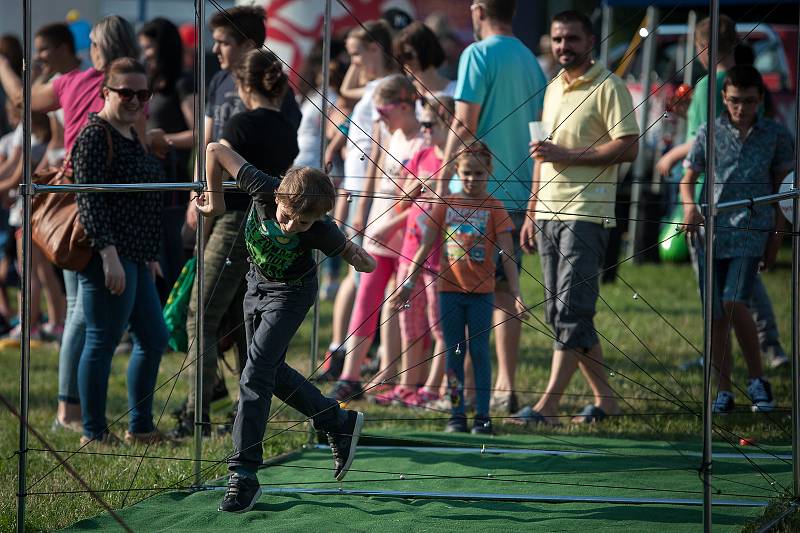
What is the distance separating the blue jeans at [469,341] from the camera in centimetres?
537

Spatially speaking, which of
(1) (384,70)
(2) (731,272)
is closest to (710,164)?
(2) (731,272)

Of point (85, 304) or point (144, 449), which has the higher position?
point (85, 304)

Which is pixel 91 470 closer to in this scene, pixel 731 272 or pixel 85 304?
pixel 85 304

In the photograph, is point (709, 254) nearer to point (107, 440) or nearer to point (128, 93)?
point (128, 93)

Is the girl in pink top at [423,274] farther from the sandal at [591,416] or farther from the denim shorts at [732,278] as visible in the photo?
the denim shorts at [732,278]

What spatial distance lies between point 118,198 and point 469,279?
67.0 inches

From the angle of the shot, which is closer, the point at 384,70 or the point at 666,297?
the point at 384,70

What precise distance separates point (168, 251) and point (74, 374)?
1257 mm

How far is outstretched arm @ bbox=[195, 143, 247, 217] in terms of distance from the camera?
396 centimetres

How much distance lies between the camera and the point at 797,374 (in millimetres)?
4031

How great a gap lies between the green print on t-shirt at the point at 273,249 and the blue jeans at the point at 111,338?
1202mm

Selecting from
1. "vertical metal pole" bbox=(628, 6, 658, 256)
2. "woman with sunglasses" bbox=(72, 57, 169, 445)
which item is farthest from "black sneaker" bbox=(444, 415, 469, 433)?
"vertical metal pole" bbox=(628, 6, 658, 256)

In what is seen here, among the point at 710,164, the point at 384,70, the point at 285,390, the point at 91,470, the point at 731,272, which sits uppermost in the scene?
the point at 384,70

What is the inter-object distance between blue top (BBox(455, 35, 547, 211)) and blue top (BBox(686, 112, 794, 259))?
2.85ft
